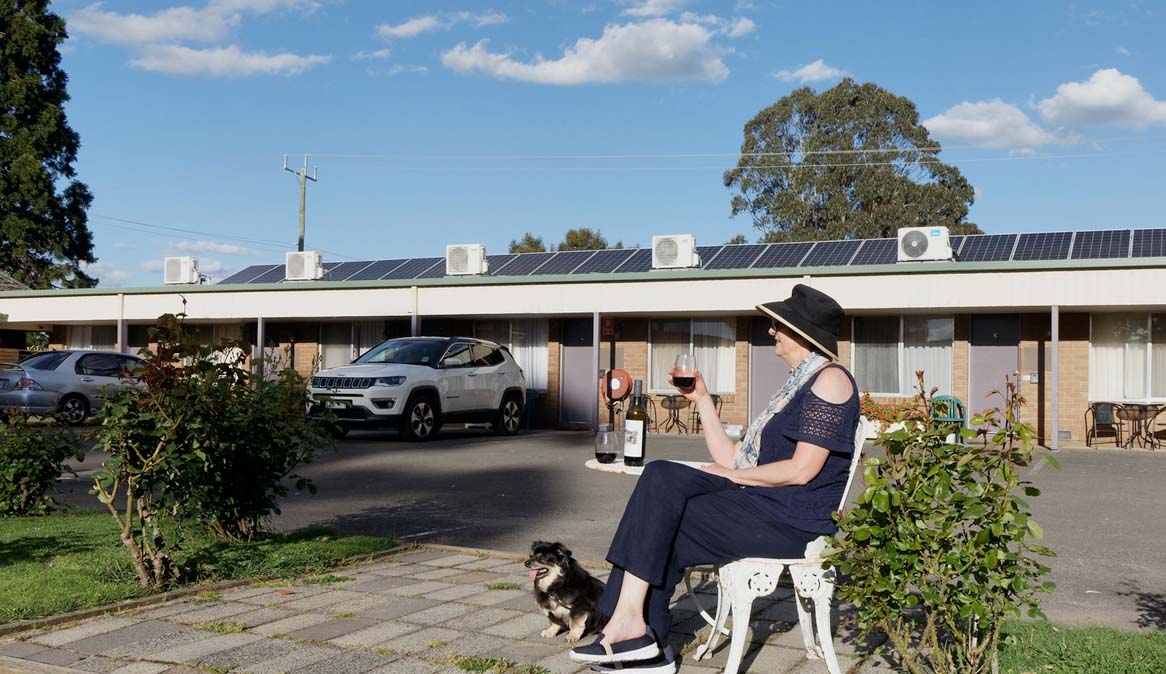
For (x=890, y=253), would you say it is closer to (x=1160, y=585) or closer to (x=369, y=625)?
(x=1160, y=585)

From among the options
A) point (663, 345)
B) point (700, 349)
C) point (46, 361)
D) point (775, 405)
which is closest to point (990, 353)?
point (700, 349)

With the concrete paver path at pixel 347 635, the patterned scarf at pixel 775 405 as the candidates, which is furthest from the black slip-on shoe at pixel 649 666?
the patterned scarf at pixel 775 405

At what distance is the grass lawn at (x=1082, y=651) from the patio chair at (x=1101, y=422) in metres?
13.7

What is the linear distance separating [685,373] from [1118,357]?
51.5ft

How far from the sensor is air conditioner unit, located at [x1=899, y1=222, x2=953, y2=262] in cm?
1859

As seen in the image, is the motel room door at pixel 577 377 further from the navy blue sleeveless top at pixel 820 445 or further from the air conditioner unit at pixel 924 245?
the navy blue sleeveless top at pixel 820 445

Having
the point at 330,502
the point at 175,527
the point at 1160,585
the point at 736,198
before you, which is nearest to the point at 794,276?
the point at 330,502

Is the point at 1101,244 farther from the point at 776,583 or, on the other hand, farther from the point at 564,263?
the point at 776,583

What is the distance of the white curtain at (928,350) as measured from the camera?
61.0 feet

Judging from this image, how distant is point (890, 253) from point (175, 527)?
18.3m

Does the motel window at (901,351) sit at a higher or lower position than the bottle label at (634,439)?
higher

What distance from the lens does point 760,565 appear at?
397 cm

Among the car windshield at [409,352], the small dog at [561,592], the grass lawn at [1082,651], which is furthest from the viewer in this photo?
the car windshield at [409,352]

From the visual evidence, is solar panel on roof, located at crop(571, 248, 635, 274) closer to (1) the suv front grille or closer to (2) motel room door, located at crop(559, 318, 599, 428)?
(2) motel room door, located at crop(559, 318, 599, 428)
